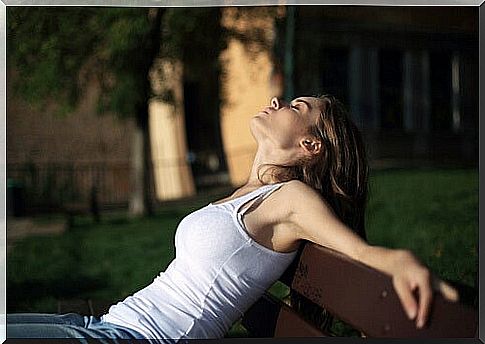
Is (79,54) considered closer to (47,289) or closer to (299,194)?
(47,289)

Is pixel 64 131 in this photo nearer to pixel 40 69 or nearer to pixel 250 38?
pixel 40 69

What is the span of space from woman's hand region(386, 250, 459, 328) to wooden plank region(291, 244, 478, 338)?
2 cm

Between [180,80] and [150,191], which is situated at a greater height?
[180,80]

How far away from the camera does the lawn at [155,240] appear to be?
20.7 ft

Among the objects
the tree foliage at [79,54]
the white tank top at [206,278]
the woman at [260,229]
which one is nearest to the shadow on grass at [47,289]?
the tree foliage at [79,54]

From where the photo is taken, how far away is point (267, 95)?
325 inches

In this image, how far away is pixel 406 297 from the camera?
7.98 feet

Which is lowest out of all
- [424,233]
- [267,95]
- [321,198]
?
[424,233]

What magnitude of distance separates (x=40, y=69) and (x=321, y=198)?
4.57m

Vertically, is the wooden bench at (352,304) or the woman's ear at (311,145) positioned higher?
the woman's ear at (311,145)

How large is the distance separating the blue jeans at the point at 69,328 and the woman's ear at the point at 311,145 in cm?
78

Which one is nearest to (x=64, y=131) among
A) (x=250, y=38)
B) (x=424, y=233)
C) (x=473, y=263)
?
(x=250, y=38)

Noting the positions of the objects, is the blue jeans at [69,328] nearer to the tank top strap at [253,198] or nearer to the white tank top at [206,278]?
the white tank top at [206,278]

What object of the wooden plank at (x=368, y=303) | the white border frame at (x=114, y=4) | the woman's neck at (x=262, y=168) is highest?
the white border frame at (x=114, y=4)
